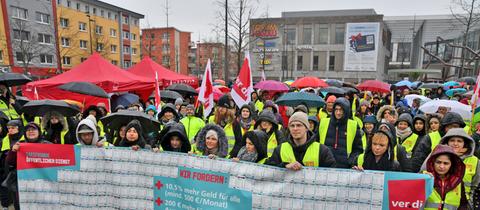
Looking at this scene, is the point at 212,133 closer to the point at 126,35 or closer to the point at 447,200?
the point at 447,200

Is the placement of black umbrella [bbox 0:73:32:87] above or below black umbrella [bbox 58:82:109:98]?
above

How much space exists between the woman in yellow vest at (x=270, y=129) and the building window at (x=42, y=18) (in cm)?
3996

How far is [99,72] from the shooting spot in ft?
33.2

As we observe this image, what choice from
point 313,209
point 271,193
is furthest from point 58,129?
point 313,209

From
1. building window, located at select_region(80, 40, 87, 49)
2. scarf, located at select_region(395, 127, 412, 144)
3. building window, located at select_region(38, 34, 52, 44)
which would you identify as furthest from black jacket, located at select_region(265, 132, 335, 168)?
building window, located at select_region(80, 40, 87, 49)

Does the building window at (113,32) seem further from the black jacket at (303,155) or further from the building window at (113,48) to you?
the black jacket at (303,155)

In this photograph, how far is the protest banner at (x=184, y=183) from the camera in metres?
2.66

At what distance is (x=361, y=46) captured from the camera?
4631cm

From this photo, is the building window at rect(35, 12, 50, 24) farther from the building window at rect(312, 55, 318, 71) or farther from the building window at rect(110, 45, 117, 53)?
the building window at rect(312, 55, 318, 71)

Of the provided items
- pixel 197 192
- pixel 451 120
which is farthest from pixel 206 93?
pixel 451 120

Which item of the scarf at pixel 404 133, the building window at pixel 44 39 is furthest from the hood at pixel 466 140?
the building window at pixel 44 39

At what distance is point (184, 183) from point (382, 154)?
209 centimetres

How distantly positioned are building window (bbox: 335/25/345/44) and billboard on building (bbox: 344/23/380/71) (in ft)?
2.32

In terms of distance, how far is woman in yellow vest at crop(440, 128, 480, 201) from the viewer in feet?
9.72
